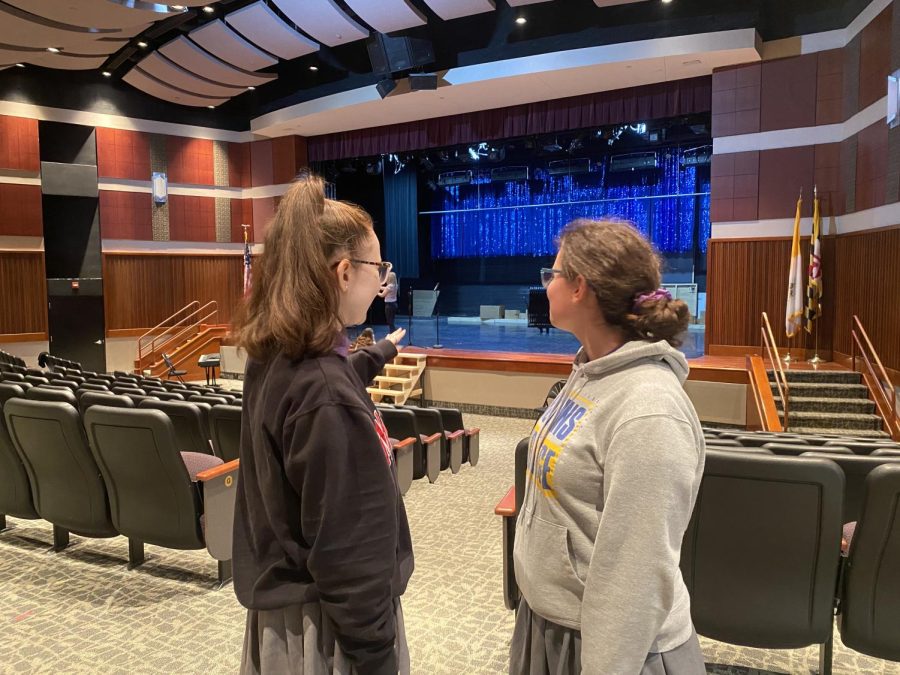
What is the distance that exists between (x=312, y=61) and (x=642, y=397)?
12.8 meters

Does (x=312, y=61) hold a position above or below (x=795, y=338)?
above

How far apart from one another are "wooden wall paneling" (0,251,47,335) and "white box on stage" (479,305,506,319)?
10.0 meters

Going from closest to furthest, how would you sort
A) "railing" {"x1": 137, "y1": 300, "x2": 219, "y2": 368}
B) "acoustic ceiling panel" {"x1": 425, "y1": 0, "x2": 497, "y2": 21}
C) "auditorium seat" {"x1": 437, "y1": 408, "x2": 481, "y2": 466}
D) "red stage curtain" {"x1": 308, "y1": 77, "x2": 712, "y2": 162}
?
"auditorium seat" {"x1": 437, "y1": 408, "x2": 481, "y2": 466}
"acoustic ceiling panel" {"x1": 425, "y1": 0, "x2": 497, "y2": 21}
"red stage curtain" {"x1": 308, "y1": 77, "x2": 712, "y2": 162}
"railing" {"x1": 137, "y1": 300, "x2": 219, "y2": 368}

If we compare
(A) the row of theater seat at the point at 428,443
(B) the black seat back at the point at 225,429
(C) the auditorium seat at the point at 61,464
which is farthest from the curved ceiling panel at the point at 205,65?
(C) the auditorium seat at the point at 61,464

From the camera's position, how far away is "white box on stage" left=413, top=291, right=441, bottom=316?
12.5m

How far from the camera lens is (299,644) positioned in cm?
133

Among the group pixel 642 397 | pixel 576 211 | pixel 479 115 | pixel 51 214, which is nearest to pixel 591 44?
pixel 479 115

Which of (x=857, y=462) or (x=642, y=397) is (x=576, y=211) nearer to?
(x=857, y=462)

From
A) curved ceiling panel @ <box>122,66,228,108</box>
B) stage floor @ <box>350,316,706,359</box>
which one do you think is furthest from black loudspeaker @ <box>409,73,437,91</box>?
curved ceiling panel @ <box>122,66,228,108</box>

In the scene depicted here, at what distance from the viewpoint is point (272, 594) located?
128cm

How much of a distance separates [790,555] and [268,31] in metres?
10.6

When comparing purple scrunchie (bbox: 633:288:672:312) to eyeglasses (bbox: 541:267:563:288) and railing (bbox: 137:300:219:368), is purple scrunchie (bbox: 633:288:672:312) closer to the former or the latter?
eyeglasses (bbox: 541:267:563:288)

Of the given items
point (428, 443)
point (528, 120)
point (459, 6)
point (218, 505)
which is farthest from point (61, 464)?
point (528, 120)

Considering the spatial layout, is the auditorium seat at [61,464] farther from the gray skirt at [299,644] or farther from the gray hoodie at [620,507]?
the gray hoodie at [620,507]
